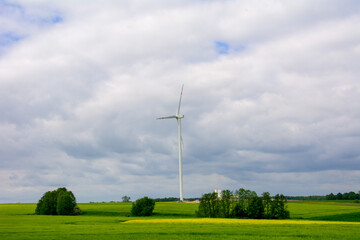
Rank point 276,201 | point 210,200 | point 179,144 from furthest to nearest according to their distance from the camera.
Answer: point 179,144
point 210,200
point 276,201

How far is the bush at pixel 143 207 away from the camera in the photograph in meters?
107

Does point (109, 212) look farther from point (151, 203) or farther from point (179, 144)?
point (179, 144)

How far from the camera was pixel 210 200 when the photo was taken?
3947 inches

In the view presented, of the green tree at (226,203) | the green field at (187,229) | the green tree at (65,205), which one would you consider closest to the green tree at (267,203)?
the green field at (187,229)

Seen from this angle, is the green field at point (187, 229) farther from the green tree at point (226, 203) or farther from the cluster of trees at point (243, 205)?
the green tree at point (226, 203)

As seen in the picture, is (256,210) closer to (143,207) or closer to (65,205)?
(143,207)

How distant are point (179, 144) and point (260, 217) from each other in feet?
158

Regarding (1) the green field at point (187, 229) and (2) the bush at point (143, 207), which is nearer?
(1) the green field at point (187, 229)

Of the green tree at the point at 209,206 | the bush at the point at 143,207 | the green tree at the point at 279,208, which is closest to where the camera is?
the green tree at the point at 279,208

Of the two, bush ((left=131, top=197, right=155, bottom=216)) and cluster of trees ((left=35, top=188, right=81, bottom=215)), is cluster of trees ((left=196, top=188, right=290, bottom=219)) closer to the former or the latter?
bush ((left=131, top=197, right=155, bottom=216))

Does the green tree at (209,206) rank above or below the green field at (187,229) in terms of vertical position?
above

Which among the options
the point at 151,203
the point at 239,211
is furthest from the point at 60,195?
the point at 239,211

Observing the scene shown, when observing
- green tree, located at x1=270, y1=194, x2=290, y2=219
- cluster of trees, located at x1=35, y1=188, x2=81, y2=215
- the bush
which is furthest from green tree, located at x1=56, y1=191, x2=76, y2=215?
green tree, located at x1=270, y1=194, x2=290, y2=219

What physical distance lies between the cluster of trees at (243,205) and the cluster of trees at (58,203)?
45332mm
